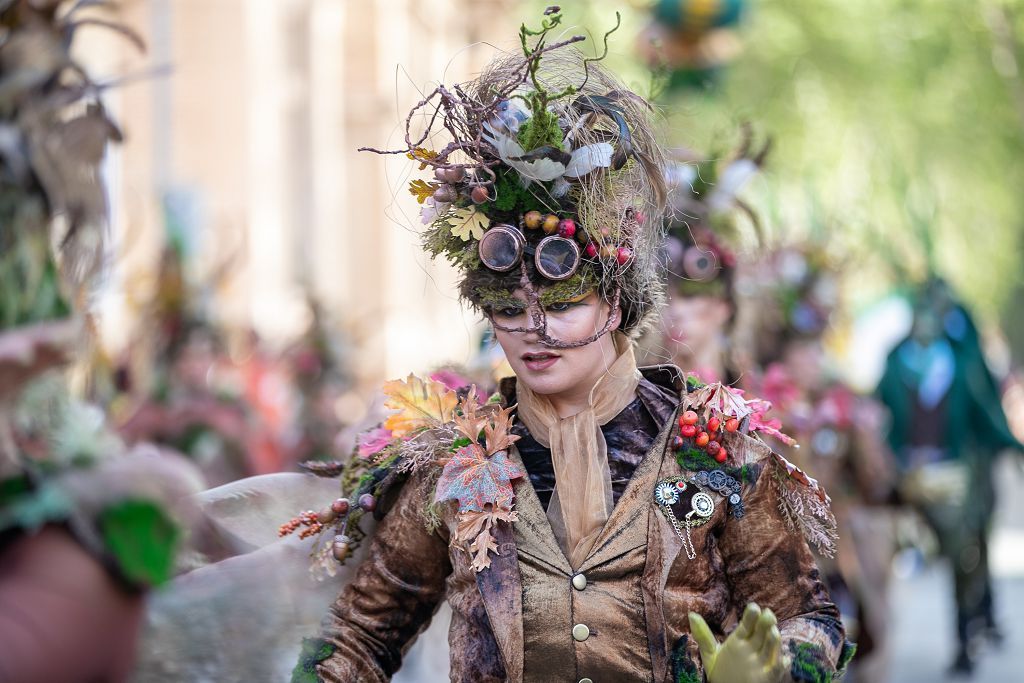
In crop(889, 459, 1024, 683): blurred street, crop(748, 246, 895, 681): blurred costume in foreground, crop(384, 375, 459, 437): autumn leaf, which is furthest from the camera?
crop(889, 459, 1024, 683): blurred street

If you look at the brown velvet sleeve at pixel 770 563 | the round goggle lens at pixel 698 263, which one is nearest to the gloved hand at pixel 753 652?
the brown velvet sleeve at pixel 770 563

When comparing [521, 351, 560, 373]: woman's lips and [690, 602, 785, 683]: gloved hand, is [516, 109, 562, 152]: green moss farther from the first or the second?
[690, 602, 785, 683]: gloved hand

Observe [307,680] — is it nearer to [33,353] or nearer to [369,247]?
[33,353]

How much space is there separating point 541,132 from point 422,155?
0.26m

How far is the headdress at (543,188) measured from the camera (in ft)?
11.1

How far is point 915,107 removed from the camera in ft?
69.6

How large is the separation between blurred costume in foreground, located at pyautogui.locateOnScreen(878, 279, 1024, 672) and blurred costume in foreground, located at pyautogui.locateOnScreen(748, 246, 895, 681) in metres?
0.75

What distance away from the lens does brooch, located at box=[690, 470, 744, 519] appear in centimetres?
334

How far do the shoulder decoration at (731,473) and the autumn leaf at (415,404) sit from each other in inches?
21.2

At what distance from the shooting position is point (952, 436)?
1051cm

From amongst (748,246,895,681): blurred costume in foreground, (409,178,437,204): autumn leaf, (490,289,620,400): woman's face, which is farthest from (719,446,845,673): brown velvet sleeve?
(748,246,895,681): blurred costume in foreground

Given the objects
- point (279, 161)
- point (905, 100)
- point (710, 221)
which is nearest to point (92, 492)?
point (710, 221)

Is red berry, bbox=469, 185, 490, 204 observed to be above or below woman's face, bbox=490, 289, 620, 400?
above

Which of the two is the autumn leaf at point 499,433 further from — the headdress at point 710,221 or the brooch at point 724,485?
the headdress at point 710,221
